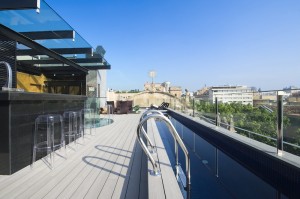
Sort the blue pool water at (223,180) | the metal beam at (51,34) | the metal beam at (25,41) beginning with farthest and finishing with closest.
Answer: the metal beam at (51,34) → the metal beam at (25,41) → the blue pool water at (223,180)

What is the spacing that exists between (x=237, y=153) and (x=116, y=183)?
2.21 m

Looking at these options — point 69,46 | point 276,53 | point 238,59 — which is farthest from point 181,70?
point 69,46

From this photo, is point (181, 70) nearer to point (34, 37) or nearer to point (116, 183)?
point (34, 37)

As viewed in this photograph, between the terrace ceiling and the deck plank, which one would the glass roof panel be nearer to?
the terrace ceiling

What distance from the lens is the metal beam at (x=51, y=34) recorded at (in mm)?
5749

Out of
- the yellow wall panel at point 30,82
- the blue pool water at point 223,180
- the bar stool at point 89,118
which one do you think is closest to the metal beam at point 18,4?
the bar stool at point 89,118

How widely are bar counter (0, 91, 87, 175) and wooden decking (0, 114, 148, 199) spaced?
0.16 metres

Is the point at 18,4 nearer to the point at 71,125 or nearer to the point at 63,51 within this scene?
the point at 71,125

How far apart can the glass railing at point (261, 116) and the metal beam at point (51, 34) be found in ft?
14.0

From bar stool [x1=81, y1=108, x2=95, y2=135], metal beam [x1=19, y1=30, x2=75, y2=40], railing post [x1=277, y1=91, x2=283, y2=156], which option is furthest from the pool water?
railing post [x1=277, y1=91, x2=283, y2=156]

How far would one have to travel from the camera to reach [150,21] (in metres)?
18.9

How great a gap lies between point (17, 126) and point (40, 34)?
339cm

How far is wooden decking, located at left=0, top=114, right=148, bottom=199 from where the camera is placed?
2.58 m

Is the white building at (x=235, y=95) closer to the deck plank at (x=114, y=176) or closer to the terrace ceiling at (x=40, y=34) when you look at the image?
the deck plank at (x=114, y=176)
